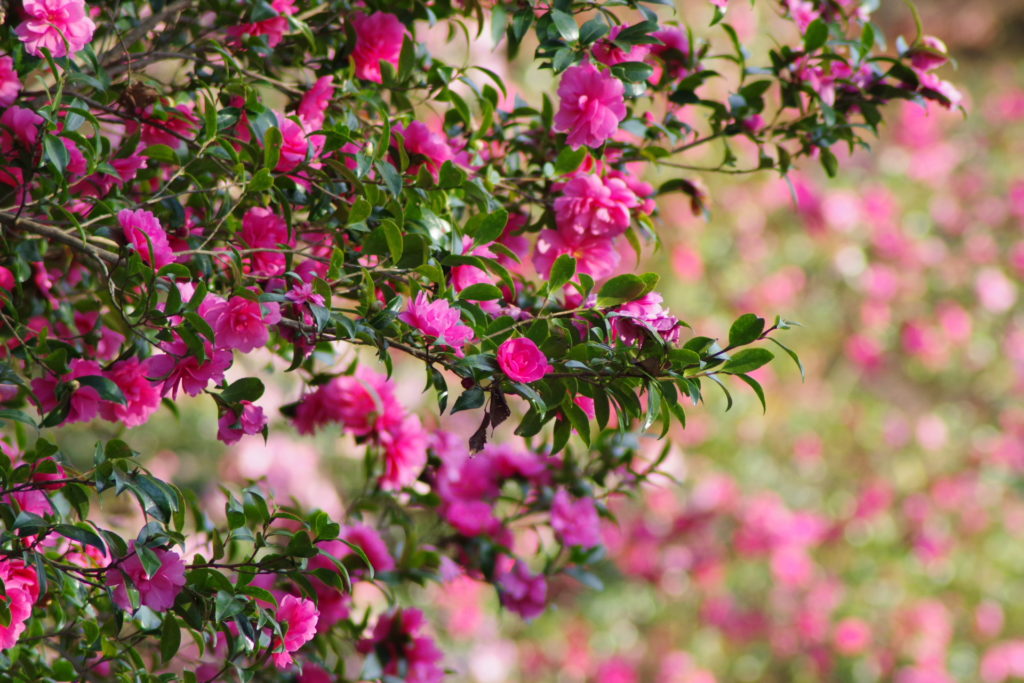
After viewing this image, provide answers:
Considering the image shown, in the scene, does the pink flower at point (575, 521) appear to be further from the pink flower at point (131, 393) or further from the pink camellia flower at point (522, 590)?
the pink flower at point (131, 393)

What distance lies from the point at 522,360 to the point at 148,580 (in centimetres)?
38

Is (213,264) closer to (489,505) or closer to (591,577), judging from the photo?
(489,505)

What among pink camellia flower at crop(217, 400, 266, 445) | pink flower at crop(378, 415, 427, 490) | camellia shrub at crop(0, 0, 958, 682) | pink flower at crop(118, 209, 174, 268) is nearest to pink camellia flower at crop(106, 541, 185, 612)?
camellia shrub at crop(0, 0, 958, 682)

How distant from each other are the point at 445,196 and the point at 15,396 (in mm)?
538

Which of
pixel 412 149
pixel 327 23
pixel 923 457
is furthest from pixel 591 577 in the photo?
pixel 923 457

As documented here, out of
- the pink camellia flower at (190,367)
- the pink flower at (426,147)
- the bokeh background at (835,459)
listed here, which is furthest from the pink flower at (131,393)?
the bokeh background at (835,459)

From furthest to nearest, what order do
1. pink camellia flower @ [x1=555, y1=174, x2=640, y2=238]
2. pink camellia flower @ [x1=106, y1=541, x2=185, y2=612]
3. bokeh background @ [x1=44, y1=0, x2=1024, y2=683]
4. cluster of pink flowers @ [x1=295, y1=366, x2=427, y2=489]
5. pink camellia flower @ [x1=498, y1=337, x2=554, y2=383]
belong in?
bokeh background @ [x1=44, y1=0, x2=1024, y2=683]
cluster of pink flowers @ [x1=295, y1=366, x2=427, y2=489]
pink camellia flower @ [x1=555, y1=174, x2=640, y2=238]
pink camellia flower @ [x1=106, y1=541, x2=185, y2=612]
pink camellia flower @ [x1=498, y1=337, x2=554, y2=383]

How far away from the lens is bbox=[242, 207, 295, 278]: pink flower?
0.97 metres

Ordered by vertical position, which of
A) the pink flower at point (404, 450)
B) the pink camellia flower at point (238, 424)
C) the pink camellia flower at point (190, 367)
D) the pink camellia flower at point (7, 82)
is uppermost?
the pink camellia flower at point (7, 82)

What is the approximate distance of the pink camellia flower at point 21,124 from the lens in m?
0.88

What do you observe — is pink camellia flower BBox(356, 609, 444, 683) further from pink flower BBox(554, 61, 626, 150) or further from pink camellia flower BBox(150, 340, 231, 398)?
pink flower BBox(554, 61, 626, 150)

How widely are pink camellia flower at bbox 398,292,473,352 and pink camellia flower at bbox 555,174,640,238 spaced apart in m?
0.23

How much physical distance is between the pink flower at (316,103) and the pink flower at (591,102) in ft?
0.80

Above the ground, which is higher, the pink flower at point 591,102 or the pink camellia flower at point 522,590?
the pink flower at point 591,102
